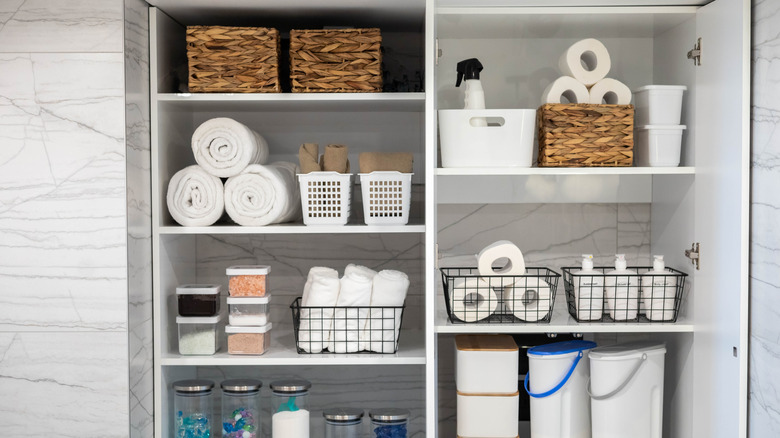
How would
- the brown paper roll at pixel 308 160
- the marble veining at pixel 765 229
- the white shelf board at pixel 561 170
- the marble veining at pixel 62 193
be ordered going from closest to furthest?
the marble veining at pixel 765 229 < the marble veining at pixel 62 193 < the white shelf board at pixel 561 170 < the brown paper roll at pixel 308 160

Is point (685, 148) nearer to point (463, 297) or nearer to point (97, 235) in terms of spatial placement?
point (463, 297)

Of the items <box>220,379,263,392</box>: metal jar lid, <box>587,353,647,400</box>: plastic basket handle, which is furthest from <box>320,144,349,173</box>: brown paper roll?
<box>587,353,647,400</box>: plastic basket handle

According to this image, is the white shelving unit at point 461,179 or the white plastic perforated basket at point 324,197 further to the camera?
the white plastic perforated basket at point 324,197

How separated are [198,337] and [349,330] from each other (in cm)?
46

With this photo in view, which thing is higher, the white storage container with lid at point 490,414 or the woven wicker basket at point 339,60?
the woven wicker basket at point 339,60

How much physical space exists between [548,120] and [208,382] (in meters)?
1.29

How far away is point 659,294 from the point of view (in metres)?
2.15

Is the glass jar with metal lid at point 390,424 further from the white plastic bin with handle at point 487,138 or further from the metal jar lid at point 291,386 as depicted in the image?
the white plastic bin with handle at point 487,138

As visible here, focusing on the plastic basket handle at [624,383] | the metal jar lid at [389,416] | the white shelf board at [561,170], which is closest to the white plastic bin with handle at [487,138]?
the white shelf board at [561,170]

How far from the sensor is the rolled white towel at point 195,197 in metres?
2.14

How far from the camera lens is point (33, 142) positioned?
188 cm

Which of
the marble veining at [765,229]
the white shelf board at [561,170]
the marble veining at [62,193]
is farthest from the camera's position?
the white shelf board at [561,170]

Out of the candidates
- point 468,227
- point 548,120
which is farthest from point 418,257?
point 548,120

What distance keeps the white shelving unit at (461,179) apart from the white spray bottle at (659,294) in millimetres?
48
